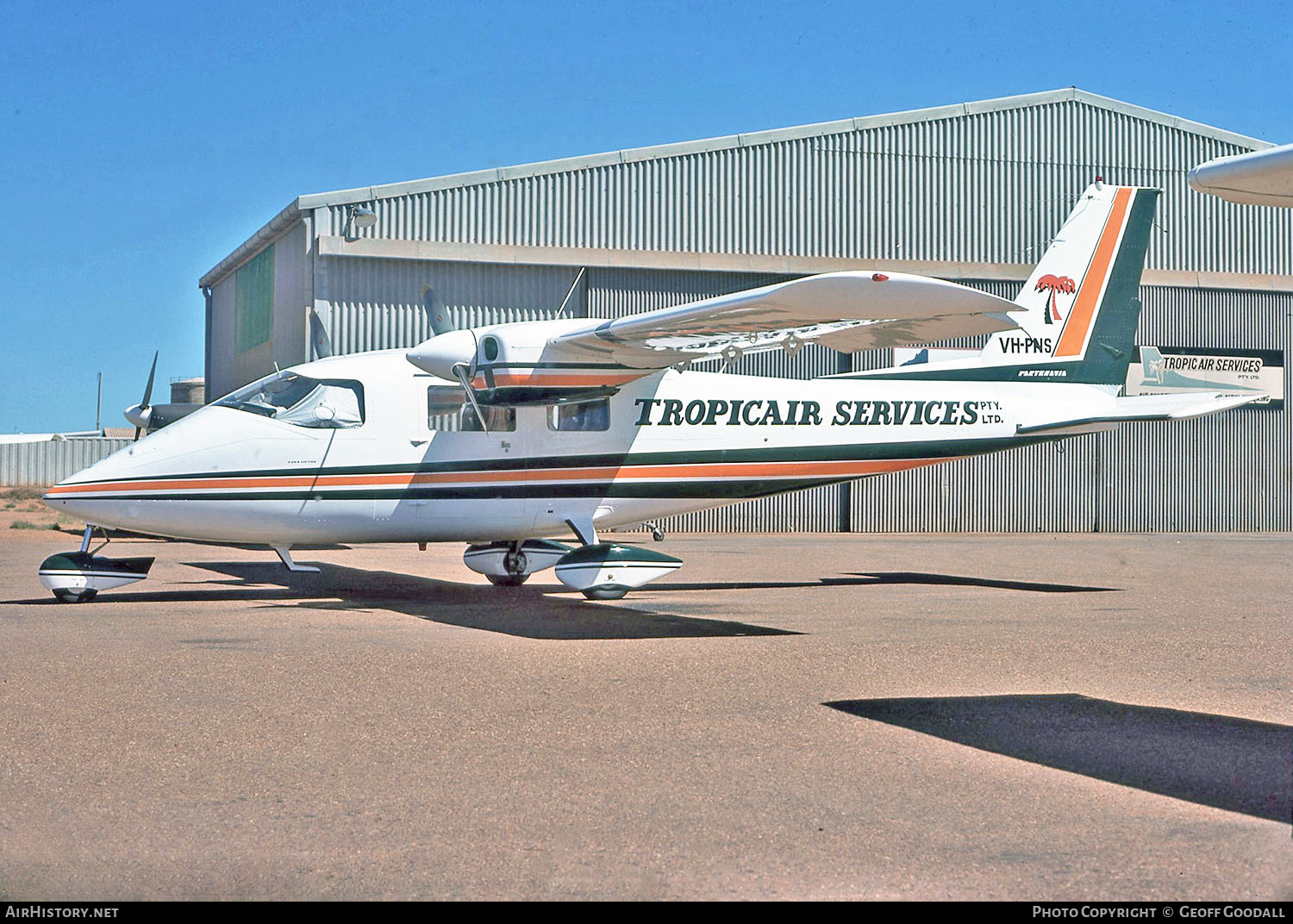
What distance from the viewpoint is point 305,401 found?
14.1 meters

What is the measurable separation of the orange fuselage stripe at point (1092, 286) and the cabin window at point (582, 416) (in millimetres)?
6615

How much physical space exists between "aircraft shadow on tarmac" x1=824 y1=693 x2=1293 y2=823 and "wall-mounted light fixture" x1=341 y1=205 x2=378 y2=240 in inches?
887

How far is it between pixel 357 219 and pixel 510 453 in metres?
15.2

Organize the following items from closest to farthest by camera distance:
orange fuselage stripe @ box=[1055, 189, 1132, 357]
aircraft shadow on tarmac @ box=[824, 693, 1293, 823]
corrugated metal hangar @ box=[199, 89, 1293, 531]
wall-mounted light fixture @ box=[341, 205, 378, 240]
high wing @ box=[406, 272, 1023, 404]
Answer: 1. aircraft shadow on tarmac @ box=[824, 693, 1293, 823]
2. high wing @ box=[406, 272, 1023, 404]
3. orange fuselage stripe @ box=[1055, 189, 1132, 357]
4. wall-mounted light fixture @ box=[341, 205, 378, 240]
5. corrugated metal hangar @ box=[199, 89, 1293, 531]

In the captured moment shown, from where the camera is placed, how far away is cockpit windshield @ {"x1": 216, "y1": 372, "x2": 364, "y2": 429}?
554 inches

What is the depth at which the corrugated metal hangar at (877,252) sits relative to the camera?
29.3 metres

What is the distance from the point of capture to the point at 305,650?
995 centimetres

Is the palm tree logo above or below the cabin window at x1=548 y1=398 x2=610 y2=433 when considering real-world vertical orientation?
above

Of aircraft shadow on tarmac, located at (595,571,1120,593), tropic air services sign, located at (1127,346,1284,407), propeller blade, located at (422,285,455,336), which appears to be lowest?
aircraft shadow on tarmac, located at (595,571,1120,593)

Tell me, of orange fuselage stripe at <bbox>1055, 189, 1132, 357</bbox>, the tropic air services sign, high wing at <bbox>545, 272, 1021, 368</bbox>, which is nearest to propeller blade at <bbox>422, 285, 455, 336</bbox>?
high wing at <bbox>545, 272, 1021, 368</bbox>

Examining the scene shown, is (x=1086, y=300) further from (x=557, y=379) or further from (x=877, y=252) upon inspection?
(x=877, y=252)

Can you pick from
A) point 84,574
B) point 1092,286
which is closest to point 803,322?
point 1092,286

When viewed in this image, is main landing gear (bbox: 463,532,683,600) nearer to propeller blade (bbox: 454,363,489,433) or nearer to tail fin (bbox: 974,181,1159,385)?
propeller blade (bbox: 454,363,489,433)
